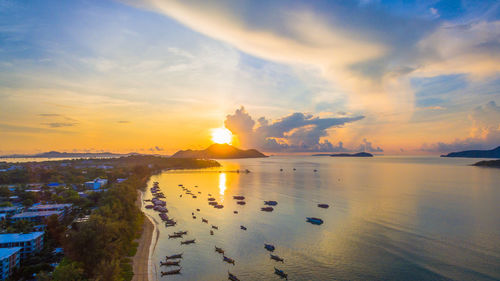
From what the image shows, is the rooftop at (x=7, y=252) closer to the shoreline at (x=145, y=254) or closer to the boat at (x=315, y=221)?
the shoreline at (x=145, y=254)

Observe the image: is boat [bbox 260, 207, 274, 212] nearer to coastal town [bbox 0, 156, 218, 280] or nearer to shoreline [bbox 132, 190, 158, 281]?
shoreline [bbox 132, 190, 158, 281]

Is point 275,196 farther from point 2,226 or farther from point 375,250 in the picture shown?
point 2,226

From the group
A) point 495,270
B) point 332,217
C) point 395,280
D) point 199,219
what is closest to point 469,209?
point 332,217

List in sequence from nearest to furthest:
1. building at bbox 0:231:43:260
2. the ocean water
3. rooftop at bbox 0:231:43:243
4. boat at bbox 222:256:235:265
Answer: the ocean water → building at bbox 0:231:43:260 → rooftop at bbox 0:231:43:243 → boat at bbox 222:256:235:265

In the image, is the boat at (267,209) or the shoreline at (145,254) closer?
the shoreline at (145,254)

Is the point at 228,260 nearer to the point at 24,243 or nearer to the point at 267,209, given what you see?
the point at 24,243

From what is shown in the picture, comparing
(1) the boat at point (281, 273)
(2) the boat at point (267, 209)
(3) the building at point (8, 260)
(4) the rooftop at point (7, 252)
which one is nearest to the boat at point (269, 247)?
(1) the boat at point (281, 273)

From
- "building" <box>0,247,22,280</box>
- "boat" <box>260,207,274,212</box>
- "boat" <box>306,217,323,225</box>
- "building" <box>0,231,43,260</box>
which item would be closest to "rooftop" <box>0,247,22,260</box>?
"building" <box>0,247,22,280</box>
